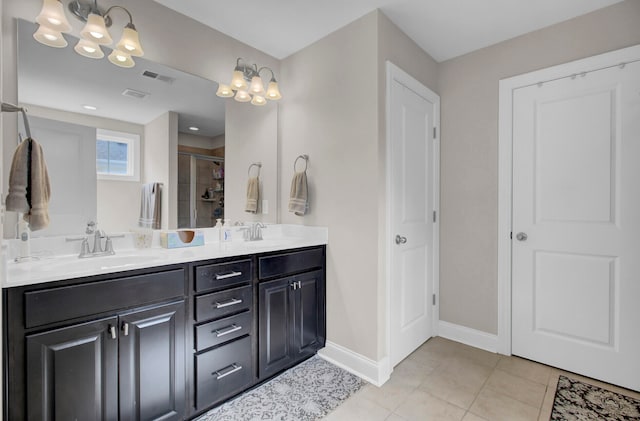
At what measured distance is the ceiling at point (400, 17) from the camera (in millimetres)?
1986

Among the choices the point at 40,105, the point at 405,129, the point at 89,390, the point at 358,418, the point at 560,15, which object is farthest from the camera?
the point at 405,129

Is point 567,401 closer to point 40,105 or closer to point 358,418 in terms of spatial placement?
point 358,418

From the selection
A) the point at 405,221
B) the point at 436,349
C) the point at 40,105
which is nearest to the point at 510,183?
the point at 405,221

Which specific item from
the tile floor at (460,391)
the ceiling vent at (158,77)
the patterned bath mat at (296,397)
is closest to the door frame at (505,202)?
the tile floor at (460,391)

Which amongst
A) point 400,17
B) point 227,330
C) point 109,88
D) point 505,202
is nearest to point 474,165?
point 505,202

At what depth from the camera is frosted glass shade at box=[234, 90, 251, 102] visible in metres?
2.36

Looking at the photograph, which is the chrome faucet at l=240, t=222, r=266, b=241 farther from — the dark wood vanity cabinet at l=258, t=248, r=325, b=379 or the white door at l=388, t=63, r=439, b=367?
the white door at l=388, t=63, r=439, b=367

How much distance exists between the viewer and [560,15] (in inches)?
82.7

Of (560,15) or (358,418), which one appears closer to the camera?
(358,418)

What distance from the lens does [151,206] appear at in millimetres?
1967

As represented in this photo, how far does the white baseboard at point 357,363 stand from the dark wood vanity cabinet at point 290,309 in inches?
3.6

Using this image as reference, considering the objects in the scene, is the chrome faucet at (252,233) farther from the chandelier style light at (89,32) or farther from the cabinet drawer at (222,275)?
the chandelier style light at (89,32)

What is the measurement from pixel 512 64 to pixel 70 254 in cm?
320

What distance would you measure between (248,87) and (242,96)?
0.40 ft
